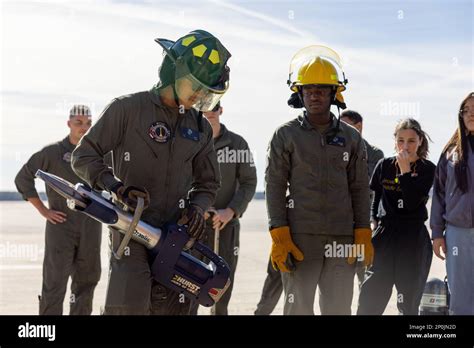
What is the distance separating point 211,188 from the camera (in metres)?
5.39

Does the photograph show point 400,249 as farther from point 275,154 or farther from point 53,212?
point 53,212

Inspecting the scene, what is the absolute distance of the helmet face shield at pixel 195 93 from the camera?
5004 mm

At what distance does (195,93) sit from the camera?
5051mm

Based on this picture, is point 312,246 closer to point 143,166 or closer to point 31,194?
point 143,166

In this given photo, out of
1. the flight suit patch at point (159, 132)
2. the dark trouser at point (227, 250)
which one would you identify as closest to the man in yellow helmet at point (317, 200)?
the flight suit patch at point (159, 132)

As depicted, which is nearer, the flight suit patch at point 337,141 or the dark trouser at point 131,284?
the dark trouser at point 131,284

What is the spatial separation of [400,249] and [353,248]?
1280mm

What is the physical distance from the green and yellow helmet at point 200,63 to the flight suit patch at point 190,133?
0.18m

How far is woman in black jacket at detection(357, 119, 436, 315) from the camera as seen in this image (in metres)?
7.00

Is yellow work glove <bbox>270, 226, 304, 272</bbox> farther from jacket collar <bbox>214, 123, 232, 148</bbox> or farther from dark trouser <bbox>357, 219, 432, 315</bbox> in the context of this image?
jacket collar <bbox>214, 123, 232, 148</bbox>

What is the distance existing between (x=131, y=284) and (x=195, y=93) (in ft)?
3.82

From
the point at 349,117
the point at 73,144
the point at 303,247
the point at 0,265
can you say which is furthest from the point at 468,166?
the point at 0,265

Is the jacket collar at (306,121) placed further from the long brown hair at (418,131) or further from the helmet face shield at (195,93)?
the long brown hair at (418,131)

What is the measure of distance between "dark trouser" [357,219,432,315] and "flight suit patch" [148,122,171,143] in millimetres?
2666
